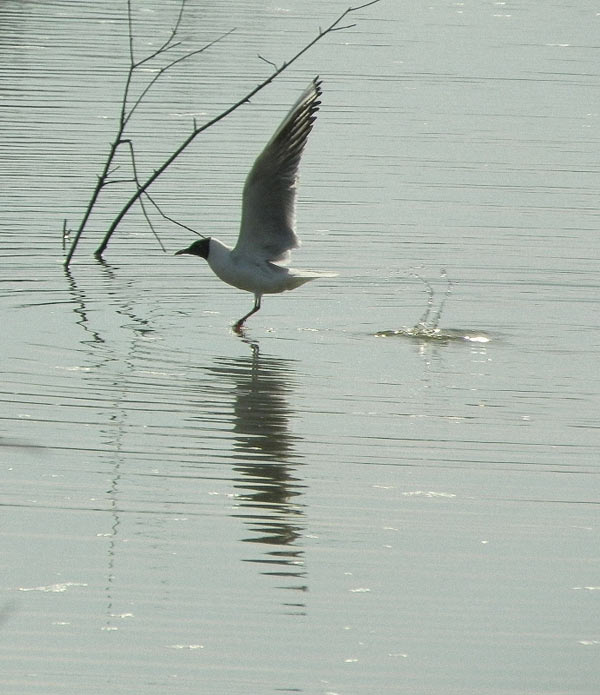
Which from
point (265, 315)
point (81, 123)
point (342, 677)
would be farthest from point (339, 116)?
point (342, 677)

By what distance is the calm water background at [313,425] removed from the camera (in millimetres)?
6137

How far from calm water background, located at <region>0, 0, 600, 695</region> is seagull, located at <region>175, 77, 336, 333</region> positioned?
44cm

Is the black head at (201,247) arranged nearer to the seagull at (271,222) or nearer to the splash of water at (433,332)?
the seagull at (271,222)

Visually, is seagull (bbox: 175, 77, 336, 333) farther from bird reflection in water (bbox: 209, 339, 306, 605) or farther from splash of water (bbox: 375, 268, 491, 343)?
splash of water (bbox: 375, 268, 491, 343)

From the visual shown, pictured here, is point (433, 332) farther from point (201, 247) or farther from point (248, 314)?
point (201, 247)

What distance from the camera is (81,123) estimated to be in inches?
808

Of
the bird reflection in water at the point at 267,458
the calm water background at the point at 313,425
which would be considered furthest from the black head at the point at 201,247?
the bird reflection in water at the point at 267,458

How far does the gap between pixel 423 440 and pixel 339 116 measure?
43.5ft

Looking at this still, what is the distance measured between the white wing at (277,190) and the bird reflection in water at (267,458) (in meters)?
0.89

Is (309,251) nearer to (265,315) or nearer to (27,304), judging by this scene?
(265,315)

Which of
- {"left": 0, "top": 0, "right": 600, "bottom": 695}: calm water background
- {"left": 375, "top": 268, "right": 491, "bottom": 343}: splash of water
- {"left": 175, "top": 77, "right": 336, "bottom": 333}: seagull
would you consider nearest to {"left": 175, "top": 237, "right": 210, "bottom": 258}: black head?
{"left": 175, "top": 77, "right": 336, "bottom": 333}: seagull

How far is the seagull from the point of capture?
11.2 meters

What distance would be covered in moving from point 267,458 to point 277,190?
3342 mm

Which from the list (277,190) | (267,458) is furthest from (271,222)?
(267,458)
